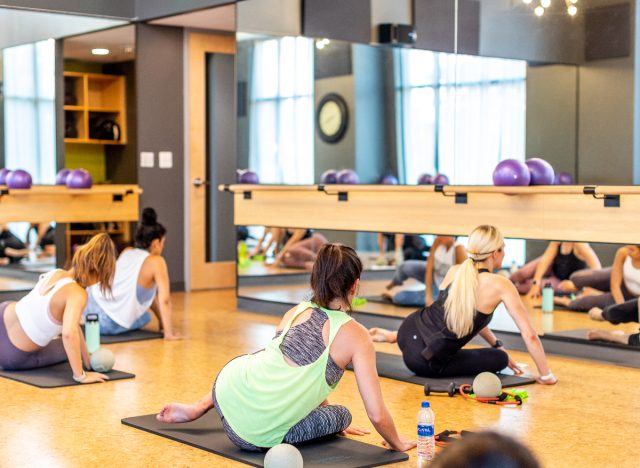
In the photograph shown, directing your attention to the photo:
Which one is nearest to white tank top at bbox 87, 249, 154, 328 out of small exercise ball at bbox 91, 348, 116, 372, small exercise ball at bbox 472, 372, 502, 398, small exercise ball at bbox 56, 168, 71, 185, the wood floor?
the wood floor

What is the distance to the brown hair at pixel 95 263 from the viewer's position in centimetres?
437

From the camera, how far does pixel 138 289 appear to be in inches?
234

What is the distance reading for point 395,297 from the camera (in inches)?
273

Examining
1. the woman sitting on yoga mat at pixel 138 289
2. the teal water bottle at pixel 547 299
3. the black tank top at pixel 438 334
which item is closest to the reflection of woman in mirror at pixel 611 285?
the teal water bottle at pixel 547 299

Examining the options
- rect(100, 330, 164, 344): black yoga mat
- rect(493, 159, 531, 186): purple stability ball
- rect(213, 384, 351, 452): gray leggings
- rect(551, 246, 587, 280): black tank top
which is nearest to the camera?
rect(213, 384, 351, 452): gray leggings

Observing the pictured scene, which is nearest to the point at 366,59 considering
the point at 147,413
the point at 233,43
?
the point at 233,43

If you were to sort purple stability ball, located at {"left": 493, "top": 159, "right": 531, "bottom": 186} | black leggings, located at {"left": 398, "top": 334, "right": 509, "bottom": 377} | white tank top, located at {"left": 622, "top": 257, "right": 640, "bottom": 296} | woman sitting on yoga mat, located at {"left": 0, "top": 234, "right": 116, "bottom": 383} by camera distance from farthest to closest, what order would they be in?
white tank top, located at {"left": 622, "top": 257, "right": 640, "bottom": 296}, purple stability ball, located at {"left": 493, "top": 159, "right": 531, "bottom": 186}, black leggings, located at {"left": 398, "top": 334, "right": 509, "bottom": 377}, woman sitting on yoga mat, located at {"left": 0, "top": 234, "right": 116, "bottom": 383}

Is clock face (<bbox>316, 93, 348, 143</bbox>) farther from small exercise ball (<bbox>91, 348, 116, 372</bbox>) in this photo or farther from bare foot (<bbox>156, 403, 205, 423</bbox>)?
bare foot (<bbox>156, 403, 205, 423</bbox>)

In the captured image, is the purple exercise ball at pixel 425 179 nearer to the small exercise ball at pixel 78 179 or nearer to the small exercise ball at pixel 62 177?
the small exercise ball at pixel 78 179

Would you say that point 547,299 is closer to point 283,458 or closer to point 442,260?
point 442,260

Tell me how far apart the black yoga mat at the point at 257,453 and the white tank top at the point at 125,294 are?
2178mm

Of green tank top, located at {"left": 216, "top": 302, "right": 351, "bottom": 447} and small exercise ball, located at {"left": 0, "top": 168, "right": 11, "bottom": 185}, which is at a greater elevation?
small exercise ball, located at {"left": 0, "top": 168, "right": 11, "bottom": 185}

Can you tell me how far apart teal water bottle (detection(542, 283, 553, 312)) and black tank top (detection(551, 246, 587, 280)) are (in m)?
0.20

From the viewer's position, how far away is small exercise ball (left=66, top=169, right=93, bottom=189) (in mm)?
7340
